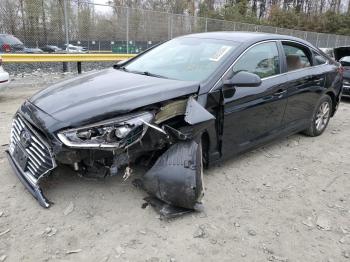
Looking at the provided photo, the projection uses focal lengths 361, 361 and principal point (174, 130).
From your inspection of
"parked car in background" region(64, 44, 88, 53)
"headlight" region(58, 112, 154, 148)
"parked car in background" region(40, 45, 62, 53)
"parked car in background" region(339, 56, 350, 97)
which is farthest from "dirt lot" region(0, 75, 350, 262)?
"parked car in background" region(64, 44, 88, 53)

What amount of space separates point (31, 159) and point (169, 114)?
4.35 feet

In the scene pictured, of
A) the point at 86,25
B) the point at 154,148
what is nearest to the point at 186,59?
the point at 154,148

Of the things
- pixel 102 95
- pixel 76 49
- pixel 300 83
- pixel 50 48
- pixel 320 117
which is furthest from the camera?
pixel 76 49

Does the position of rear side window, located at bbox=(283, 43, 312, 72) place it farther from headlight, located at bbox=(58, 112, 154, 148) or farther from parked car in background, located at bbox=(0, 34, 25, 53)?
parked car in background, located at bbox=(0, 34, 25, 53)

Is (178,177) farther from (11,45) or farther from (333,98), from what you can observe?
(11,45)

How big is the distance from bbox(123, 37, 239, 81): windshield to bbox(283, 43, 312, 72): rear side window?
1022 mm

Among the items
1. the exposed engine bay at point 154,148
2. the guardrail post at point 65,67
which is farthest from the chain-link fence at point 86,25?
the exposed engine bay at point 154,148

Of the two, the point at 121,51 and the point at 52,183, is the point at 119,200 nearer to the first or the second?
the point at 52,183

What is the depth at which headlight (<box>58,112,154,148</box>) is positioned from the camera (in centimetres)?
299

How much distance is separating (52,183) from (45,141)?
2.35ft

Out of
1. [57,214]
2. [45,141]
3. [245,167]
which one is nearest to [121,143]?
[45,141]

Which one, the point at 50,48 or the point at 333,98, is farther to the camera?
the point at 50,48

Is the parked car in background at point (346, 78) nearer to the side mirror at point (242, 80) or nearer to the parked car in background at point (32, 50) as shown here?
the side mirror at point (242, 80)

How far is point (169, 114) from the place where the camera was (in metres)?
3.34
